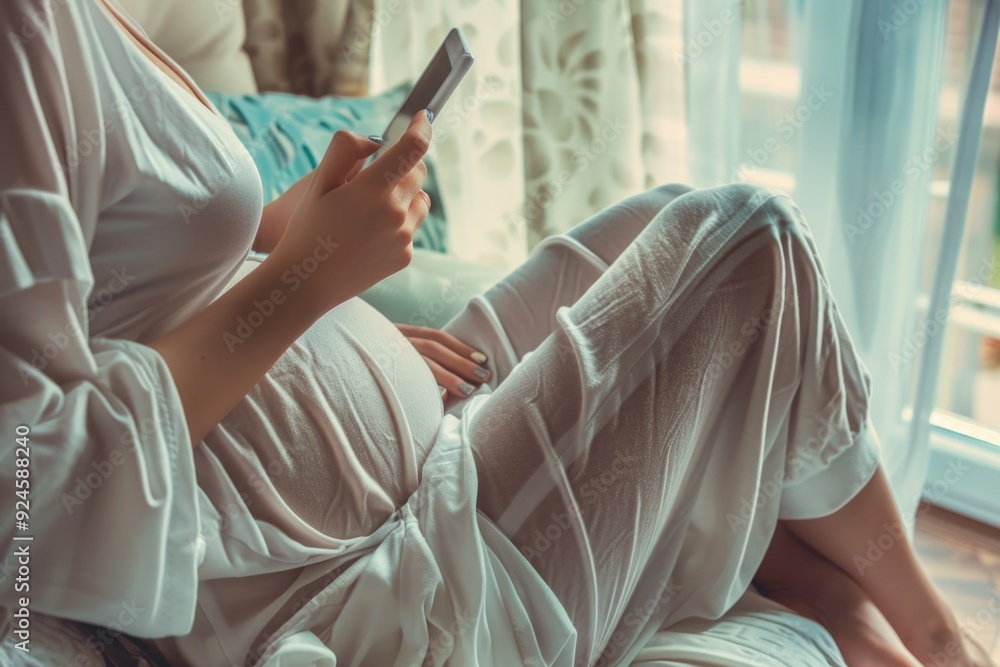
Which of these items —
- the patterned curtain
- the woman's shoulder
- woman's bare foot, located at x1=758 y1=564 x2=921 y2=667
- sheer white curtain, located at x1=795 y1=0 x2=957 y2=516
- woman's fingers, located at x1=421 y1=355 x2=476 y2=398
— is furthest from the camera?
the patterned curtain

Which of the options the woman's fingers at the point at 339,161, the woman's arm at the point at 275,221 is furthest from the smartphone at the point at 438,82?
the woman's arm at the point at 275,221

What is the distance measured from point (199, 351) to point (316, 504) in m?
0.17

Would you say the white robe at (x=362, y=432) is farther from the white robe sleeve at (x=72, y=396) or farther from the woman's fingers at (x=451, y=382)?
the woman's fingers at (x=451, y=382)

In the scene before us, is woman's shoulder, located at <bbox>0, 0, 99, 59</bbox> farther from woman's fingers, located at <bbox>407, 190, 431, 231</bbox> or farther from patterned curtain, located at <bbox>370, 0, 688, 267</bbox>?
patterned curtain, located at <bbox>370, 0, 688, 267</bbox>

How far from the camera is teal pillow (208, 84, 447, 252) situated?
146 centimetres

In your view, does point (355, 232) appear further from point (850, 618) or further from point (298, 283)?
point (850, 618)

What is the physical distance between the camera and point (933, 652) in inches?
37.2

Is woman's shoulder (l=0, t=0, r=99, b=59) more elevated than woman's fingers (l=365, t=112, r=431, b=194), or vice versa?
woman's shoulder (l=0, t=0, r=99, b=59)

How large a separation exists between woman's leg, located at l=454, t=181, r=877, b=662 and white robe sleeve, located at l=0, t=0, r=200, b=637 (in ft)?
0.91

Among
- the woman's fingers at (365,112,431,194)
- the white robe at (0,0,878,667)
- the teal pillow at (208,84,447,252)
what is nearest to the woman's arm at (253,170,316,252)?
the white robe at (0,0,878,667)

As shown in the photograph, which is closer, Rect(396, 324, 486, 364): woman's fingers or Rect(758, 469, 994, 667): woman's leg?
Rect(758, 469, 994, 667): woman's leg

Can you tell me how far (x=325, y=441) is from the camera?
0.77 metres

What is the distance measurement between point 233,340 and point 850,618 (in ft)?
2.37

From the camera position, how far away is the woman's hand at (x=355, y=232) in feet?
2.35
